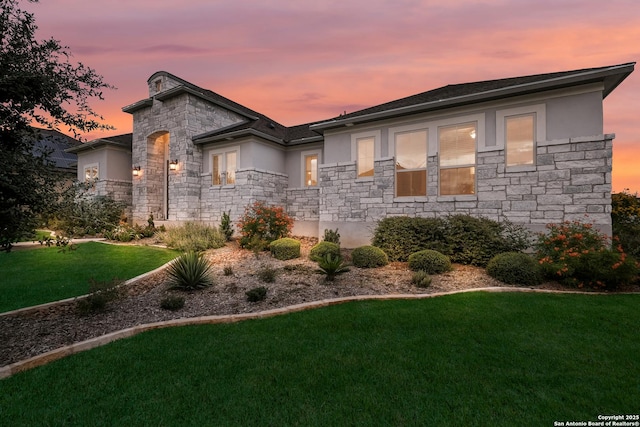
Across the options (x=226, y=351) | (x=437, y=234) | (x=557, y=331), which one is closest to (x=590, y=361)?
(x=557, y=331)

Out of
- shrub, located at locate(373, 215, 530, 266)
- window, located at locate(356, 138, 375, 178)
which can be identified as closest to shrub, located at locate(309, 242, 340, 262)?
shrub, located at locate(373, 215, 530, 266)

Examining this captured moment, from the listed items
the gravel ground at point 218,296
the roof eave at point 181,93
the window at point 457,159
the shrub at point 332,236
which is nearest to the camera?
the gravel ground at point 218,296

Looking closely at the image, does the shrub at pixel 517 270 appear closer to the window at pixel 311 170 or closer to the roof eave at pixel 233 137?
the window at pixel 311 170

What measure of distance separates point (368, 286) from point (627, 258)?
5499 millimetres

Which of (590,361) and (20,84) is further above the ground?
(20,84)

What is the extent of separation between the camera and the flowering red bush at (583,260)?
564 cm

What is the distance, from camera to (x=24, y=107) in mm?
3018

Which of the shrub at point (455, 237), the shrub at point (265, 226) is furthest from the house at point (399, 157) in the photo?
the shrub at point (265, 226)

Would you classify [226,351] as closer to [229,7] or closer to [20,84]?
[20,84]

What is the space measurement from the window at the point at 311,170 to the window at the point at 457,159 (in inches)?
252

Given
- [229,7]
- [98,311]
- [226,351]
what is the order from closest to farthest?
[226,351] < [98,311] < [229,7]

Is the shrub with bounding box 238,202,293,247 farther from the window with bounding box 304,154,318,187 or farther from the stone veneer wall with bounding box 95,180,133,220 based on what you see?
the stone veneer wall with bounding box 95,180,133,220

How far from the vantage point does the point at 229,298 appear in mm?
5469

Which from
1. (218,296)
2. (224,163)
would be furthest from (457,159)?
(224,163)
